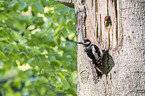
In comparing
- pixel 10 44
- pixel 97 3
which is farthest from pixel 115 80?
pixel 10 44

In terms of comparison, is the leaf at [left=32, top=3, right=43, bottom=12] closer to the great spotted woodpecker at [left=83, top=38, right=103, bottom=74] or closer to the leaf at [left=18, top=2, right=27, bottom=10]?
the leaf at [left=18, top=2, right=27, bottom=10]

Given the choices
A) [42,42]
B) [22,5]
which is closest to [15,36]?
[22,5]

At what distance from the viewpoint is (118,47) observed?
1060 millimetres

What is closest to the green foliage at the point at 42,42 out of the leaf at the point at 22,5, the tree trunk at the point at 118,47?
the leaf at the point at 22,5

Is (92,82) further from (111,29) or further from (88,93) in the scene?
(111,29)

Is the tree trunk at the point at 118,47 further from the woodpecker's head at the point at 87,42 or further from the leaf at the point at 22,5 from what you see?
the leaf at the point at 22,5

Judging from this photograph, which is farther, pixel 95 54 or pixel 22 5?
pixel 22 5

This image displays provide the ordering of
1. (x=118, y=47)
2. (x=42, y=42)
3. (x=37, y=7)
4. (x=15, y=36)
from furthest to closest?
1. (x=42, y=42)
2. (x=37, y=7)
3. (x=15, y=36)
4. (x=118, y=47)

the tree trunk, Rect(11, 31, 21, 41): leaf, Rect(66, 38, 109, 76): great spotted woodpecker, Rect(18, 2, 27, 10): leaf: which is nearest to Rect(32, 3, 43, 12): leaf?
Rect(18, 2, 27, 10): leaf

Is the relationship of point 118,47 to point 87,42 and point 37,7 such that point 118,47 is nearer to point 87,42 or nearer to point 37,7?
point 87,42

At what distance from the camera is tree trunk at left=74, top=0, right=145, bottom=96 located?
102cm

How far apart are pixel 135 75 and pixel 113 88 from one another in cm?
14

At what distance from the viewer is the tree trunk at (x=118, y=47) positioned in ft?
3.34

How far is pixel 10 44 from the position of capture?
81.5 inches
